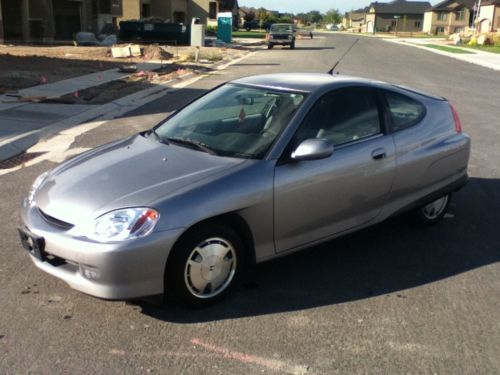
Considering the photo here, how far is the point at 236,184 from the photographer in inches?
150

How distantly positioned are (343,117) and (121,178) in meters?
1.86

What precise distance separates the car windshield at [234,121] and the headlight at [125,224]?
888 millimetres

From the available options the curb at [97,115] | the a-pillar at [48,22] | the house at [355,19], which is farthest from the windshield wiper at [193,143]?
the house at [355,19]

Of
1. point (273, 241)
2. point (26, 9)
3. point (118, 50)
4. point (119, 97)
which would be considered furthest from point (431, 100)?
point (26, 9)

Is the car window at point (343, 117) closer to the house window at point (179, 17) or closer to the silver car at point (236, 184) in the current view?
the silver car at point (236, 184)

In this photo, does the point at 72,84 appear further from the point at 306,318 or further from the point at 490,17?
the point at 490,17

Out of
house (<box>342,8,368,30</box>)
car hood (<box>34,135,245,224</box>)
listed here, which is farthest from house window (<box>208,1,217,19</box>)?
house (<box>342,8,368,30</box>)

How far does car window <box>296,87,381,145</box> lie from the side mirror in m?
0.15

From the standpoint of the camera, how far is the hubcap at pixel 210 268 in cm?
373

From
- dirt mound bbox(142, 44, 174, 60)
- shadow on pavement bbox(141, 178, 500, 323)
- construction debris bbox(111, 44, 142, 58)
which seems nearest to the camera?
shadow on pavement bbox(141, 178, 500, 323)

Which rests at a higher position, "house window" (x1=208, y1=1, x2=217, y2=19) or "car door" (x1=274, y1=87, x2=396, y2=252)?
"house window" (x1=208, y1=1, x2=217, y2=19)

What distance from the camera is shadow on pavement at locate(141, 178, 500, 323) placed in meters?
3.97

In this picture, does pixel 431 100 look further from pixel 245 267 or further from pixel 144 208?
pixel 144 208

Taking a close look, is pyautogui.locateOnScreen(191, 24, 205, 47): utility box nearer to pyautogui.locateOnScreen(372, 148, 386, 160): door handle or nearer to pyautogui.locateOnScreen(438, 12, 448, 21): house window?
pyautogui.locateOnScreen(372, 148, 386, 160): door handle
